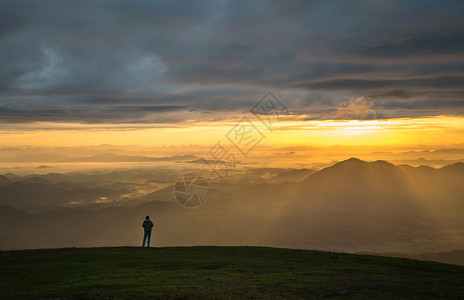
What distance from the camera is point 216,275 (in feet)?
83.0

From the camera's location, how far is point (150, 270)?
2692 centimetres

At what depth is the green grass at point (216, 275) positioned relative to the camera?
809 inches

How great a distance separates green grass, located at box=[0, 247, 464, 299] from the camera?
20547mm

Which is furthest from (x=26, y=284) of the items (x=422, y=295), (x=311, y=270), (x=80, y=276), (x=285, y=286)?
(x=422, y=295)

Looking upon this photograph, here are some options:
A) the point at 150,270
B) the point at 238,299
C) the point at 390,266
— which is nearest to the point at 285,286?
the point at 238,299

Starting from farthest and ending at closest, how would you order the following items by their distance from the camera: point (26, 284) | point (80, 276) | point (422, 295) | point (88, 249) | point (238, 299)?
1. point (88, 249)
2. point (80, 276)
3. point (26, 284)
4. point (422, 295)
5. point (238, 299)

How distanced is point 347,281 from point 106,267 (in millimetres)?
18347

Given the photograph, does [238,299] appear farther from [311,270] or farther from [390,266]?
[390,266]

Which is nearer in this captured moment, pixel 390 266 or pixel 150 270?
pixel 150 270

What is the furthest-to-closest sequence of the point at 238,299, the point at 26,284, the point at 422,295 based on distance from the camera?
1. the point at 26,284
2. the point at 422,295
3. the point at 238,299

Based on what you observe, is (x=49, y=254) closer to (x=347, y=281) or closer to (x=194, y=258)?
(x=194, y=258)

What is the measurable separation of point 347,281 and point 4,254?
31.2 meters

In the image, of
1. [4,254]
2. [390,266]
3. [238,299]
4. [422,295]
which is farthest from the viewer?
[4,254]

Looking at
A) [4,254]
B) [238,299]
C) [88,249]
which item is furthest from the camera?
[88,249]
